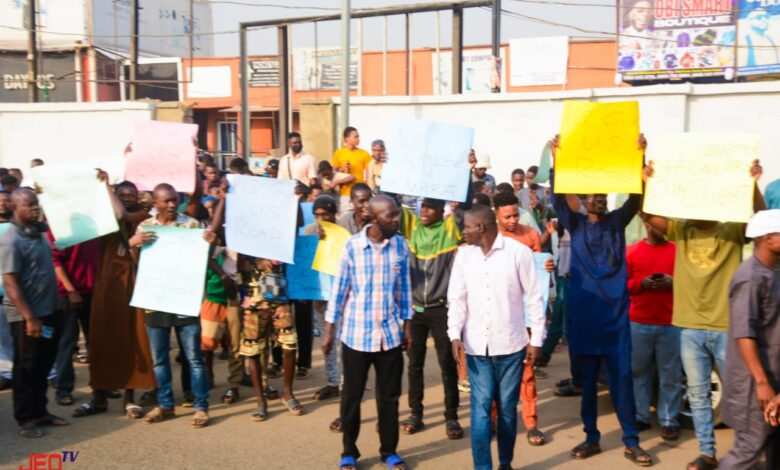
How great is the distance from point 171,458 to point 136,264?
74.7 inches

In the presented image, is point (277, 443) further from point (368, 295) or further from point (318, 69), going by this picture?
point (318, 69)

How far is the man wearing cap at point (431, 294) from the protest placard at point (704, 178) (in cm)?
164

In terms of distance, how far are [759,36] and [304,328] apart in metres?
22.2

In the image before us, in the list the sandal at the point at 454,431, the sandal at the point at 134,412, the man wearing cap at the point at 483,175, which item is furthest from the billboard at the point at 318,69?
the sandal at the point at 454,431

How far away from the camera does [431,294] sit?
6699 millimetres

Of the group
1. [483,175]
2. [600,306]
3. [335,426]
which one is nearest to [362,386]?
[335,426]

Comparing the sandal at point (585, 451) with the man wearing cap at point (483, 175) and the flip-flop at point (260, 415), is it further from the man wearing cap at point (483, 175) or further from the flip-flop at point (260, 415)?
the man wearing cap at point (483, 175)

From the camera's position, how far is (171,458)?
20.5 feet

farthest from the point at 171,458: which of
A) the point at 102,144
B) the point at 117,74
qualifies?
the point at 117,74

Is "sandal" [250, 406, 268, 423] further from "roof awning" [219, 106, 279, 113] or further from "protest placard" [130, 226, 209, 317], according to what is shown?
"roof awning" [219, 106, 279, 113]

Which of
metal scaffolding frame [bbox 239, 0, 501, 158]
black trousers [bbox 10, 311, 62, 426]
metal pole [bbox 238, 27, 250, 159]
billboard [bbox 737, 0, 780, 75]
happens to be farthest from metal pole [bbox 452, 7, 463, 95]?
black trousers [bbox 10, 311, 62, 426]

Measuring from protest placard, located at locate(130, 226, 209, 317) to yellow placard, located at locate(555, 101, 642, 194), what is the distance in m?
3.03

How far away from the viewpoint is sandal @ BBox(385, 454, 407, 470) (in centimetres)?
598

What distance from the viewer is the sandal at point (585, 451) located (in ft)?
20.6
